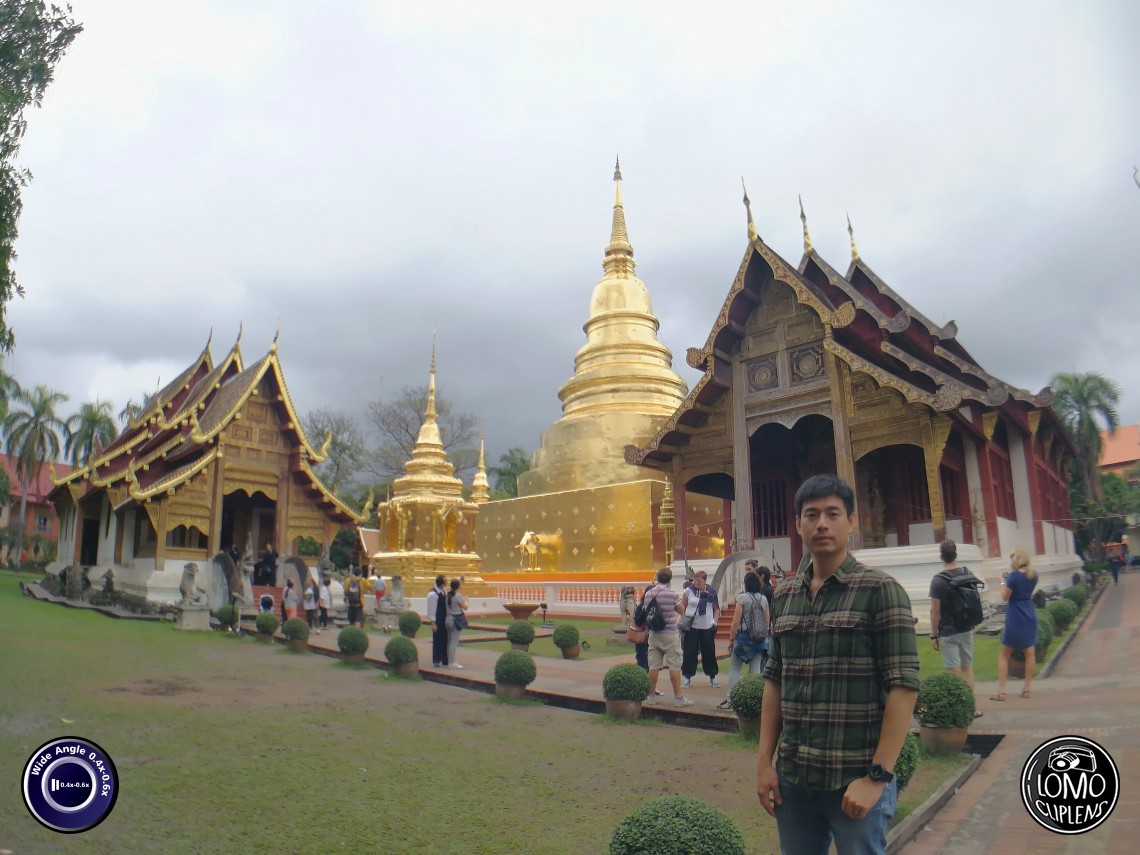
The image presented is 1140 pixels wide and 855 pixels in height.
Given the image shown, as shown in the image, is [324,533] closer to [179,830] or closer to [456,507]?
[456,507]

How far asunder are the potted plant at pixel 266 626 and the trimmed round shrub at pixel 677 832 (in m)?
13.3

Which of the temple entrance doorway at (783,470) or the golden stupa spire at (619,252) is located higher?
the golden stupa spire at (619,252)

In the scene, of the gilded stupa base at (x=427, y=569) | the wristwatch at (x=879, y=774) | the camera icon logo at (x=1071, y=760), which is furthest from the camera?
the gilded stupa base at (x=427, y=569)

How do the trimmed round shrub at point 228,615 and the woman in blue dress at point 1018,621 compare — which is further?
the trimmed round shrub at point 228,615

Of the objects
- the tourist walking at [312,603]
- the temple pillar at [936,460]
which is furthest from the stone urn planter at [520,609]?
the temple pillar at [936,460]

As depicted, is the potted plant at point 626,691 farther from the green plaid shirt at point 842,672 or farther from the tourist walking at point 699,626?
the green plaid shirt at point 842,672

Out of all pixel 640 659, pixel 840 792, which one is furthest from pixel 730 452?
pixel 840 792

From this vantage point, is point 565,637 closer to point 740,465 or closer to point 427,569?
point 740,465

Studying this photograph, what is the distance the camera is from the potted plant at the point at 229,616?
16.5 metres

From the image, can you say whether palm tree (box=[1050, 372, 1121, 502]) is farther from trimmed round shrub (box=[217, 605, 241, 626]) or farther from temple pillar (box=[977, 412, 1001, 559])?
trimmed round shrub (box=[217, 605, 241, 626])

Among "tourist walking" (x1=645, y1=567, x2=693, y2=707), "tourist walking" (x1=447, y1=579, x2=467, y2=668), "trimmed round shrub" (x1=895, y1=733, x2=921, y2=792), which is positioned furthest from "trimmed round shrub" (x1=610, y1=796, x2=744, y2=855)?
"tourist walking" (x1=447, y1=579, x2=467, y2=668)

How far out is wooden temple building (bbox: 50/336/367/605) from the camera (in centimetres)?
2078

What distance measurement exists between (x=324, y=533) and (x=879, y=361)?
15.8 meters

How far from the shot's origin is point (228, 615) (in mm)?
16500
